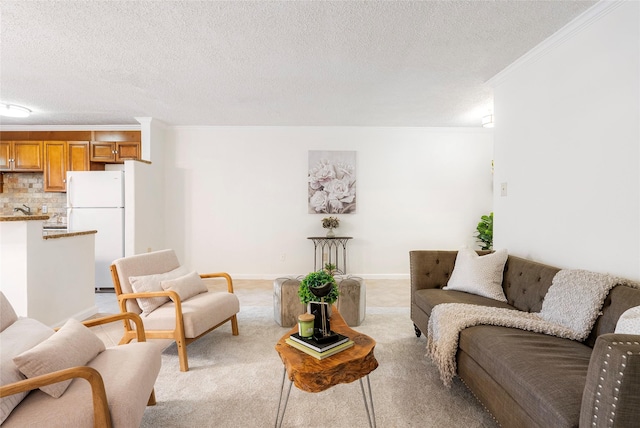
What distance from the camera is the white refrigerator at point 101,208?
453 cm

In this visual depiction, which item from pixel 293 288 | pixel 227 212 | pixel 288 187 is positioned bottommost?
pixel 293 288

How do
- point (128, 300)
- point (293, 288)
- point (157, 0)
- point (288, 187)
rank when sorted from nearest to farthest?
point (157, 0) → point (128, 300) → point (293, 288) → point (288, 187)

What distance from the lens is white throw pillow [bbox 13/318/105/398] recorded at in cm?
126

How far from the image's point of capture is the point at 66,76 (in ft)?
10.7

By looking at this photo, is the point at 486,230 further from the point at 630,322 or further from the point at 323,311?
the point at 323,311

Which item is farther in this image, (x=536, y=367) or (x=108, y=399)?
(x=536, y=367)

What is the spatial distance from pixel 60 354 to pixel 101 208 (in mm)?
3881

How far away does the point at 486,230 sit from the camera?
5.00 metres

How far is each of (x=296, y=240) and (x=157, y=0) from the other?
3869 mm

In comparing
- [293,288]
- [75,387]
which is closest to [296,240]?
[293,288]

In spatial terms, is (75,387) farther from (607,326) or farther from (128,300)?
(607,326)

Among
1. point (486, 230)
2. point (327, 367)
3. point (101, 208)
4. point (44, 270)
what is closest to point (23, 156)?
point (101, 208)

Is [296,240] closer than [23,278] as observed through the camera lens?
No

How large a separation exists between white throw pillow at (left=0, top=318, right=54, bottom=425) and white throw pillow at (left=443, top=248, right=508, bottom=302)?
282 cm
